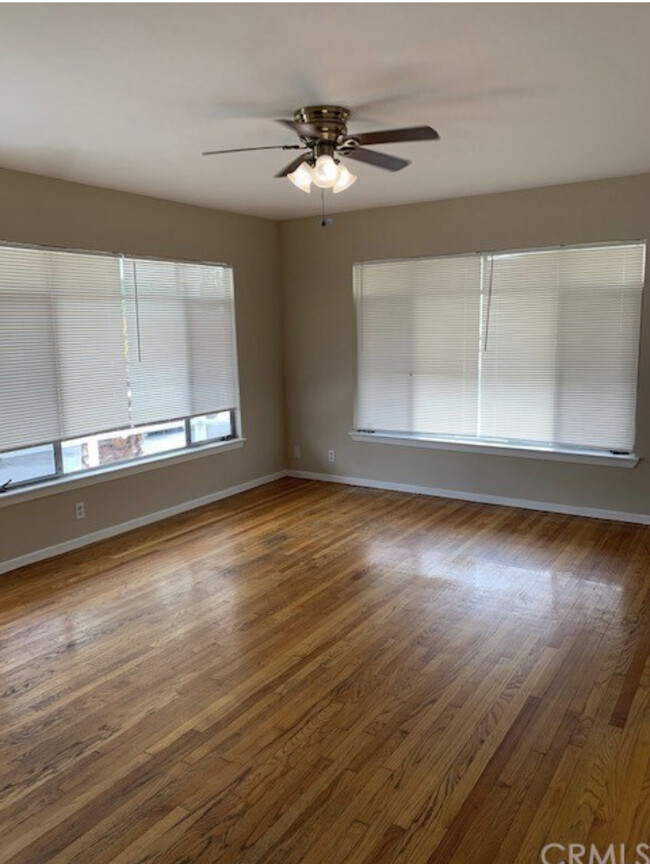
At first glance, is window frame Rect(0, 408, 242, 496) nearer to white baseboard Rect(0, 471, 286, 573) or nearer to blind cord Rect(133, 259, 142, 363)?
white baseboard Rect(0, 471, 286, 573)

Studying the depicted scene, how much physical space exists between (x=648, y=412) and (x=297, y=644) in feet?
10.7

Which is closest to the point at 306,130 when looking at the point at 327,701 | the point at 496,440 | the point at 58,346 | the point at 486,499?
the point at 58,346

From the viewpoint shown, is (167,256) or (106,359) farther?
(167,256)

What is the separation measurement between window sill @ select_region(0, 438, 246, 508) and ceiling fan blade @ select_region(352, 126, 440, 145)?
122 inches

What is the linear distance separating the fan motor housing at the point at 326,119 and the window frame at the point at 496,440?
255cm

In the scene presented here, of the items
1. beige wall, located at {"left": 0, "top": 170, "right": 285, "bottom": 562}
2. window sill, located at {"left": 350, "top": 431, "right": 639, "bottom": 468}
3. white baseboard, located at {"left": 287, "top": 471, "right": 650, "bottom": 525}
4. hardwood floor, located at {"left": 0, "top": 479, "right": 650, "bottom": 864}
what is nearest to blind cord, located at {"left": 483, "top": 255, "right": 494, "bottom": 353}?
window sill, located at {"left": 350, "top": 431, "right": 639, "bottom": 468}

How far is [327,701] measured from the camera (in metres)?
2.72

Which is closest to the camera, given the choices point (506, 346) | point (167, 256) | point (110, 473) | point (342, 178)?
point (342, 178)

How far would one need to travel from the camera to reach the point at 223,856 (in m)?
1.91

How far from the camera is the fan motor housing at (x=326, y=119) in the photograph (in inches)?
118

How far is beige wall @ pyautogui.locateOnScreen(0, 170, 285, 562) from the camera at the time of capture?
14.0 feet

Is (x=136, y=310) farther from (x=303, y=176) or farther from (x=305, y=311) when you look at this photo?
(x=303, y=176)

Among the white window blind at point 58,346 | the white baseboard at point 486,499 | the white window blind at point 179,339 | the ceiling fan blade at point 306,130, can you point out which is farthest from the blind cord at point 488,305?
the white window blind at point 58,346

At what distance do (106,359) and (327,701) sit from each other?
3153 millimetres
